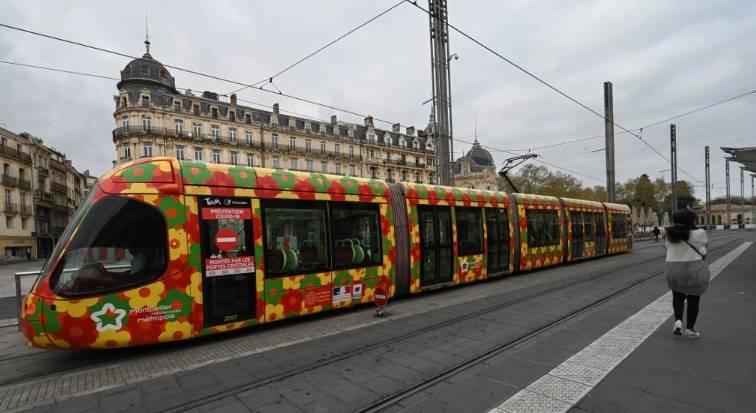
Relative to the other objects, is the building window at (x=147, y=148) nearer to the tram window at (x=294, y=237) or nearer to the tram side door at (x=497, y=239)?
the tram side door at (x=497, y=239)

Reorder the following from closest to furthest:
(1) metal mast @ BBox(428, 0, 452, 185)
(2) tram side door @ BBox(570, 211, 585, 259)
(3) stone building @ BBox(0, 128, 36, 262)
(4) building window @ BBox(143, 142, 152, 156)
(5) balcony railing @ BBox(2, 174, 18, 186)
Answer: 1. (1) metal mast @ BBox(428, 0, 452, 185)
2. (2) tram side door @ BBox(570, 211, 585, 259)
3. (5) balcony railing @ BBox(2, 174, 18, 186)
4. (3) stone building @ BBox(0, 128, 36, 262)
5. (4) building window @ BBox(143, 142, 152, 156)

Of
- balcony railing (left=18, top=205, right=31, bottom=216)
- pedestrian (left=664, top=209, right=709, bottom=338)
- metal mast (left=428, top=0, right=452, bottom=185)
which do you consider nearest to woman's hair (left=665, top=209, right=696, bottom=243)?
pedestrian (left=664, top=209, right=709, bottom=338)

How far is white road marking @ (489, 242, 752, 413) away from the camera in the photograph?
Result: 3.56 meters

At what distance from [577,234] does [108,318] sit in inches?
664

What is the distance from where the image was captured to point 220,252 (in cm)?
596

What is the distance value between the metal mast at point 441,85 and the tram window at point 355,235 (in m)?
7.41

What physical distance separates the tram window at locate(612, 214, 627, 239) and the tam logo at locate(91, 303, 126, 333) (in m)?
21.7

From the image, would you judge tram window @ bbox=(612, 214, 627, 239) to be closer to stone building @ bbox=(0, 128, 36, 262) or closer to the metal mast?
the metal mast

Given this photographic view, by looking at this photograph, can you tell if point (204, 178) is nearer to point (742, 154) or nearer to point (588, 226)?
point (742, 154)

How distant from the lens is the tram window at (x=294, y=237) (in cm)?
655

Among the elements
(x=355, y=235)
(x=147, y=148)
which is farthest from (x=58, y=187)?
(x=355, y=235)

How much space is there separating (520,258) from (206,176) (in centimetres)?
1063

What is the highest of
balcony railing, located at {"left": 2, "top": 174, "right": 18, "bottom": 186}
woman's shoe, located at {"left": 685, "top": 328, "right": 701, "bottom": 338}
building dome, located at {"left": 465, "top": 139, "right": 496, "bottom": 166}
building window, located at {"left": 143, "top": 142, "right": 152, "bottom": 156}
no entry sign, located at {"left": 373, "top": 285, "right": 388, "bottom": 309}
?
building dome, located at {"left": 465, "top": 139, "right": 496, "bottom": 166}

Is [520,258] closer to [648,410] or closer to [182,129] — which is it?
[648,410]
